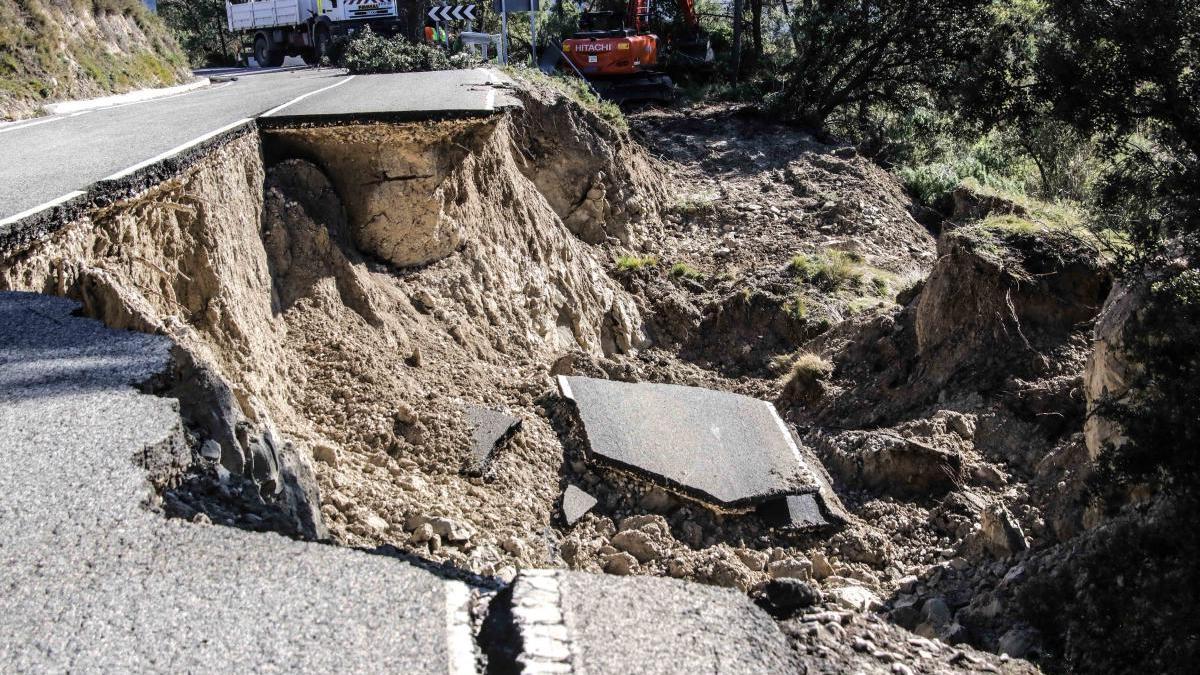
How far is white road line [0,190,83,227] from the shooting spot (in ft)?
17.8

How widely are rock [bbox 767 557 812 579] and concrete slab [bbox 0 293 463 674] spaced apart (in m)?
3.84

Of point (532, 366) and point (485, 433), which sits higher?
point (485, 433)

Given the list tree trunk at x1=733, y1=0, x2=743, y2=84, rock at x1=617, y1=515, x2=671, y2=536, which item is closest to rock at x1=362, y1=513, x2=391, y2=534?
rock at x1=617, y1=515, x2=671, y2=536

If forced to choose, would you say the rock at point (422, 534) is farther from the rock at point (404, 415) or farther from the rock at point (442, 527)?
the rock at point (404, 415)

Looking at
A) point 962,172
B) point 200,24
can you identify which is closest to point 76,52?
point 962,172

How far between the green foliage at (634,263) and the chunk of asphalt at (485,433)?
6.36 meters

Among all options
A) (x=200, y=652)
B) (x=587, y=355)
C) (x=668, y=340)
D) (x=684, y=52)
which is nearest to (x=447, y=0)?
(x=684, y=52)

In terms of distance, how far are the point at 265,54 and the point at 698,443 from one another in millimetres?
23767

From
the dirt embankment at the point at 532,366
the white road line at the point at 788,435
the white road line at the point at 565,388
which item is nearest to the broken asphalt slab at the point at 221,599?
the dirt embankment at the point at 532,366

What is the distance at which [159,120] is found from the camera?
9.71m

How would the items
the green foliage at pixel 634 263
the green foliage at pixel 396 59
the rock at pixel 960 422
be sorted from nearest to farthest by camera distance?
1. the rock at pixel 960 422
2. the green foliage at pixel 634 263
3. the green foliage at pixel 396 59

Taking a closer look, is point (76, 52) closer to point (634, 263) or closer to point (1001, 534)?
point (634, 263)

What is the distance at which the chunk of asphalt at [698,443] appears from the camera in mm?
7812

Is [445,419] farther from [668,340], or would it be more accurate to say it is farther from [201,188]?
[668,340]
